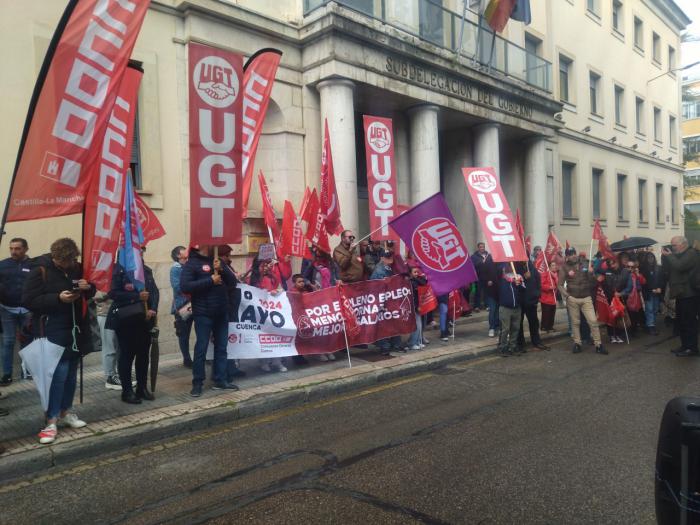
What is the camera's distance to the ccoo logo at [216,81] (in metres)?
6.05

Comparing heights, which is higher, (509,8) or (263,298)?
(509,8)

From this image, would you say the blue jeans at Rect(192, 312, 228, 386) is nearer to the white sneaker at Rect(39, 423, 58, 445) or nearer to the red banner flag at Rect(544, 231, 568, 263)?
the white sneaker at Rect(39, 423, 58, 445)

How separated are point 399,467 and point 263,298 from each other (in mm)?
3750

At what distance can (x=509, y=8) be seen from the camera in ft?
50.0

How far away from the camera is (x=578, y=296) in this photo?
928 cm

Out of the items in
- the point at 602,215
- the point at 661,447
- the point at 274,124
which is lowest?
the point at 661,447

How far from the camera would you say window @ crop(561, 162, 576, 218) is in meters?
21.4

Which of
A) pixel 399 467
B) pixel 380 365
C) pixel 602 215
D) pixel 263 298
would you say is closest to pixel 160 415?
pixel 263 298

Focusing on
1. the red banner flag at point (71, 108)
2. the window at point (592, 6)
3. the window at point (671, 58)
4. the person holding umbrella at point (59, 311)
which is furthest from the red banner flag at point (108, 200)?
the window at point (671, 58)

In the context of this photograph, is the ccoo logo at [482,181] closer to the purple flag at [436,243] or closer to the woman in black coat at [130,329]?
the purple flag at [436,243]

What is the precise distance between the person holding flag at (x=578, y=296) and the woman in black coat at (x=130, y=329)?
696cm

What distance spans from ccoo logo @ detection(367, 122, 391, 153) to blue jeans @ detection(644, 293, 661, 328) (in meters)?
6.76

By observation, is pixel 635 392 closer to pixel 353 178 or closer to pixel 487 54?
pixel 353 178

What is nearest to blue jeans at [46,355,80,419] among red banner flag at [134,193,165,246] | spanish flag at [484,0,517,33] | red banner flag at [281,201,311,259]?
red banner flag at [134,193,165,246]
